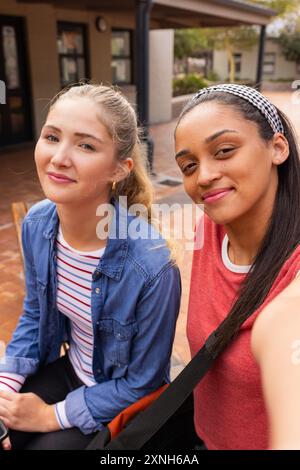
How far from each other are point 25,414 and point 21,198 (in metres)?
4.65

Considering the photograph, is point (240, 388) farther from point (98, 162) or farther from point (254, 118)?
point (98, 162)

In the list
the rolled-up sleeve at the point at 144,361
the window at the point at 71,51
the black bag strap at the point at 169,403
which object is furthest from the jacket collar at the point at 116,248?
the window at the point at 71,51

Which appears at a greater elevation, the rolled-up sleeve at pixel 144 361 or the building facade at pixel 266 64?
the building facade at pixel 266 64

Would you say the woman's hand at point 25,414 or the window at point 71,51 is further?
the window at point 71,51

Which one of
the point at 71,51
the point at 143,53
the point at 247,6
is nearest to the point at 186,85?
the point at 247,6

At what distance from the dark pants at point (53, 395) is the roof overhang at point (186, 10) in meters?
5.75

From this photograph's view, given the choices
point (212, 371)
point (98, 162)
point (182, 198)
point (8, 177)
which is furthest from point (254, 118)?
point (8, 177)

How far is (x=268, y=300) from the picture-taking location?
1.05 meters

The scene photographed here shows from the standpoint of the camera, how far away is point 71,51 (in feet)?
31.3

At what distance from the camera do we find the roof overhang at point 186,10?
7.50 m

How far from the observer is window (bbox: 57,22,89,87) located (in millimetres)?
9227

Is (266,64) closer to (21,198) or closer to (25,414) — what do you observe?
(21,198)

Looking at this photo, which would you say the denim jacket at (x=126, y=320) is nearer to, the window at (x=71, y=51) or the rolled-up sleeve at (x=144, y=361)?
the rolled-up sleeve at (x=144, y=361)

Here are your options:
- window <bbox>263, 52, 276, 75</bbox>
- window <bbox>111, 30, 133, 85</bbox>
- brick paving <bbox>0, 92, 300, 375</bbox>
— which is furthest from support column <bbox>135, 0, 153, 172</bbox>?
window <bbox>263, 52, 276, 75</bbox>
